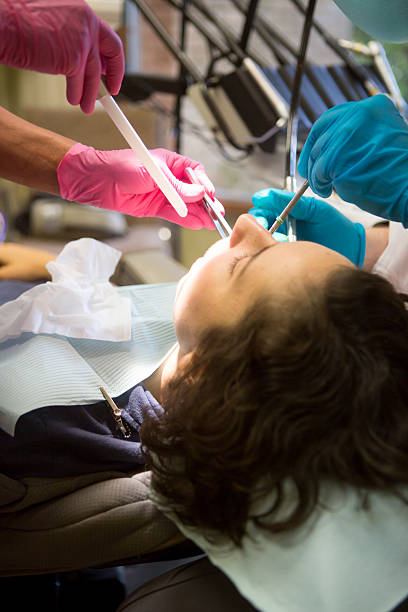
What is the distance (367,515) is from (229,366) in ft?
0.94

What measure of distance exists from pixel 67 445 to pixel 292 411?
42 centimetres

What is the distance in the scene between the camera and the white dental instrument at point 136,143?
1043mm

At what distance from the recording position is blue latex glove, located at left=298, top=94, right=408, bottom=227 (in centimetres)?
104

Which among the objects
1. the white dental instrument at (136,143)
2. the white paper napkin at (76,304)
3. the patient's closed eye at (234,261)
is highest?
the white dental instrument at (136,143)

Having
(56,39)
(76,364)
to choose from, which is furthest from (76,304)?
(56,39)

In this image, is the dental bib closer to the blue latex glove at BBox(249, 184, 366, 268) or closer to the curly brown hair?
the curly brown hair

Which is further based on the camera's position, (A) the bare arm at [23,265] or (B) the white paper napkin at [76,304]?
(A) the bare arm at [23,265]

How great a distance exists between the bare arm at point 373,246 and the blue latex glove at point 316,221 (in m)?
0.02

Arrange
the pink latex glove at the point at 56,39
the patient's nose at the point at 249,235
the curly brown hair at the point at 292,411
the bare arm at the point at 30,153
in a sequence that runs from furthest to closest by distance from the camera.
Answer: the bare arm at the point at 30,153 < the patient's nose at the point at 249,235 < the pink latex glove at the point at 56,39 < the curly brown hair at the point at 292,411

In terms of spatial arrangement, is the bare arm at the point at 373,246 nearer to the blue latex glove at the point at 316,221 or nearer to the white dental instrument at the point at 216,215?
the blue latex glove at the point at 316,221

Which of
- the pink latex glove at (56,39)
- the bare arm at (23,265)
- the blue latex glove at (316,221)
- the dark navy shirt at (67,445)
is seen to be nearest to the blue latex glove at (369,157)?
the blue latex glove at (316,221)

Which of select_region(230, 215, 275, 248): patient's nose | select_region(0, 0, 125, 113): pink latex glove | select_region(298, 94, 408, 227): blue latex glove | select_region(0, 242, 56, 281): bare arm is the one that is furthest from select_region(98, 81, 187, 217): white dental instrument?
select_region(0, 242, 56, 281): bare arm

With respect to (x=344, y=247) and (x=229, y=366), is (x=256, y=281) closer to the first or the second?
(x=229, y=366)

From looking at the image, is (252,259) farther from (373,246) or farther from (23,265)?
(23,265)
